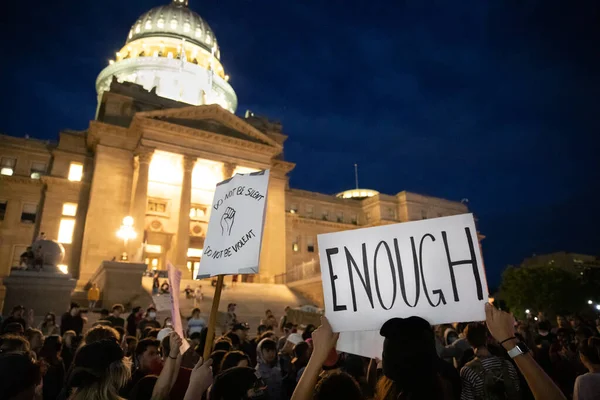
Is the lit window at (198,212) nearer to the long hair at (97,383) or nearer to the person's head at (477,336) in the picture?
the person's head at (477,336)

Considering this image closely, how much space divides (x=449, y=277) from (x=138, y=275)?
22631 millimetres

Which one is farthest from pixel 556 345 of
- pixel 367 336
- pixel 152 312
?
pixel 152 312

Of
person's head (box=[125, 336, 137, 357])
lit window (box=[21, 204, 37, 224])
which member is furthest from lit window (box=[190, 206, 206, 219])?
person's head (box=[125, 336, 137, 357])

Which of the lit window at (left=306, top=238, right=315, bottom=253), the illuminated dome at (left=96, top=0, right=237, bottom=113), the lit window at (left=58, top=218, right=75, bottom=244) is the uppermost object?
the illuminated dome at (left=96, top=0, right=237, bottom=113)

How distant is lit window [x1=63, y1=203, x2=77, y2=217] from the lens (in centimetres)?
3531

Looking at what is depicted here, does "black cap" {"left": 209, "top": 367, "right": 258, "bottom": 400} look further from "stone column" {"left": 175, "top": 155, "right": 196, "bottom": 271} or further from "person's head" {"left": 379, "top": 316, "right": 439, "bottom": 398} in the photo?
"stone column" {"left": 175, "top": 155, "right": 196, "bottom": 271}

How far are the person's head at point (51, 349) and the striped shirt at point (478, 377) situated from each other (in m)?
5.46

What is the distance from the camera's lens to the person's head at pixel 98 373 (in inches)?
110

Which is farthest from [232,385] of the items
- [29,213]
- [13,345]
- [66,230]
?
[29,213]

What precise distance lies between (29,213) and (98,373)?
40.5 m

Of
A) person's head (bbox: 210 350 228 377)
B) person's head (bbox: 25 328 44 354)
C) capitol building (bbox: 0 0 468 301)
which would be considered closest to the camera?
person's head (bbox: 210 350 228 377)

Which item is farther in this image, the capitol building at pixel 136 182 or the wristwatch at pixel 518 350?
the capitol building at pixel 136 182

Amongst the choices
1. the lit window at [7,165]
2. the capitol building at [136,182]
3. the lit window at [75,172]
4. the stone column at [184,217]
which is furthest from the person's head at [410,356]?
the lit window at [7,165]

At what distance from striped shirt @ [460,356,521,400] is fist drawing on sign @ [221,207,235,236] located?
2.70m
